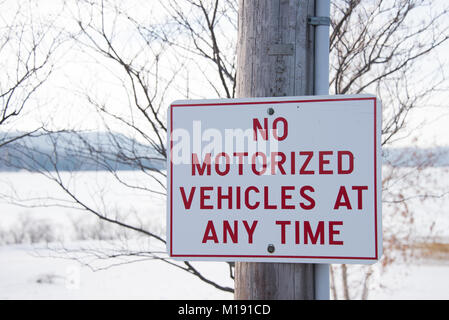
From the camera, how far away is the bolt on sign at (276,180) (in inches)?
63.2

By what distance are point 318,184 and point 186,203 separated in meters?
0.43

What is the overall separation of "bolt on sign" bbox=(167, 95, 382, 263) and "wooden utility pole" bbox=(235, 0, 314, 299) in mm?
71

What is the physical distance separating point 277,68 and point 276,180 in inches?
14.8

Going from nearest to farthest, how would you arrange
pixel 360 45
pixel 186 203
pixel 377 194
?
pixel 377 194, pixel 186 203, pixel 360 45

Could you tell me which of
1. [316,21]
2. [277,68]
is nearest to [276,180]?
[277,68]

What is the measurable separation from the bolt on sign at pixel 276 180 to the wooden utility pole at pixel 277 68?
7 cm

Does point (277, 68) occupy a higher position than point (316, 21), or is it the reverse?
point (316, 21)

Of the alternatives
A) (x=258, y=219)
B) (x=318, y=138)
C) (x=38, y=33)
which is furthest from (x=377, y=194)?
(x=38, y=33)

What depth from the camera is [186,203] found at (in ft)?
5.61

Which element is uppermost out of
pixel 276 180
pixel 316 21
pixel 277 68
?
pixel 316 21

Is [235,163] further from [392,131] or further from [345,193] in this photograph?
[392,131]

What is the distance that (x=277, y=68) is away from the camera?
172cm

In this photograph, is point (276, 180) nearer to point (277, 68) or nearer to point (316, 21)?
point (277, 68)
